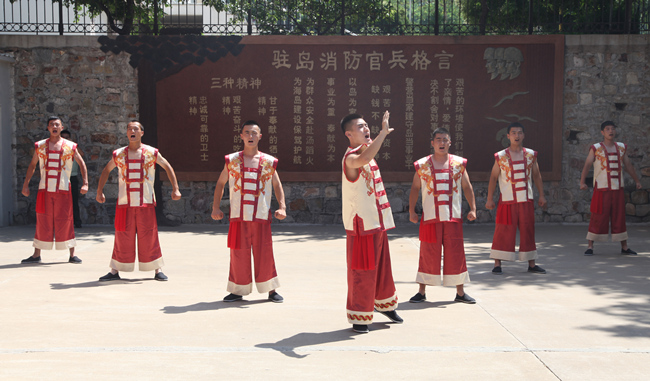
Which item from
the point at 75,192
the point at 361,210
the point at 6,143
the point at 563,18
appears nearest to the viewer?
the point at 361,210

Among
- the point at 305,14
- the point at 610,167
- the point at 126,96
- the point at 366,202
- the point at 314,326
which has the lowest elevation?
the point at 314,326

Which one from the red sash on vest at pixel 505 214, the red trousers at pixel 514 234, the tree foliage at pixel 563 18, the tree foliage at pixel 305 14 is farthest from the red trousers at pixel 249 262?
the tree foliage at pixel 563 18

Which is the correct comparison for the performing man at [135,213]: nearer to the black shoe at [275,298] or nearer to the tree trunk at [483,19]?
the black shoe at [275,298]

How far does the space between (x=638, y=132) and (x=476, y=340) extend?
868cm

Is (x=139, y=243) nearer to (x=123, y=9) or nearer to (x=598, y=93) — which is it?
(x=123, y=9)

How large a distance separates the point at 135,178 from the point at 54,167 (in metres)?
1.64

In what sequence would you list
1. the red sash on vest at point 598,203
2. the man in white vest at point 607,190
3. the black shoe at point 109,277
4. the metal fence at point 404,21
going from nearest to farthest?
the black shoe at point 109,277 → the man in white vest at point 607,190 → the red sash on vest at point 598,203 → the metal fence at point 404,21

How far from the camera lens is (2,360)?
4.05m

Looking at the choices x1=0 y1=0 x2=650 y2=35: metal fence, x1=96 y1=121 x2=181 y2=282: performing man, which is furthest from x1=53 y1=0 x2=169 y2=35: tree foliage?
x1=96 y1=121 x2=181 y2=282: performing man

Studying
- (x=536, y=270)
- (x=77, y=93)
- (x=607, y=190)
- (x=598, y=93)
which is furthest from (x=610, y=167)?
(x=77, y=93)

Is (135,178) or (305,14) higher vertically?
(305,14)

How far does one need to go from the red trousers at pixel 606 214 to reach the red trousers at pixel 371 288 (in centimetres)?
466

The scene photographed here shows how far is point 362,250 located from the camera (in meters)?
4.89

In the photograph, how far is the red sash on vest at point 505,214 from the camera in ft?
24.5
